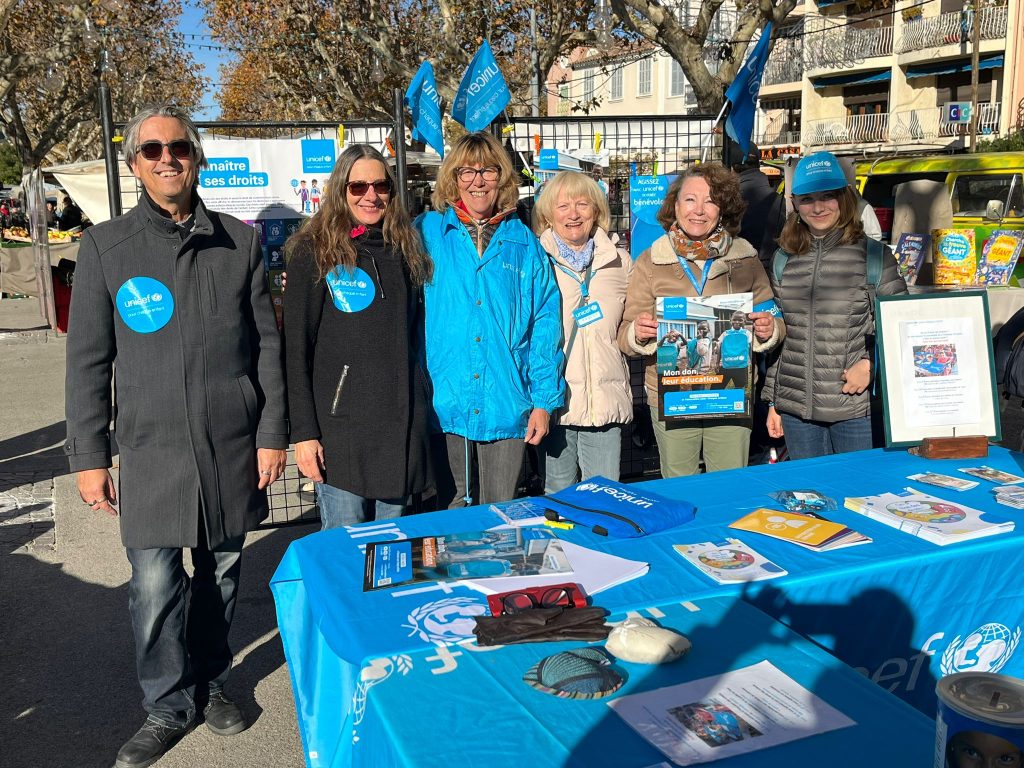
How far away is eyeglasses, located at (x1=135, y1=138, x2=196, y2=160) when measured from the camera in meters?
2.66

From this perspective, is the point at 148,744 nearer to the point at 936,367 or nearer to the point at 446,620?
the point at 446,620

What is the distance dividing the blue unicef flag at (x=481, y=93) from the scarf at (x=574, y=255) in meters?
1.70

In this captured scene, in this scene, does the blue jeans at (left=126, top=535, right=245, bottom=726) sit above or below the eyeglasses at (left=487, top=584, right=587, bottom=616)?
below

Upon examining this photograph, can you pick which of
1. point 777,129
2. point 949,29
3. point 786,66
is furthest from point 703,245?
point 777,129

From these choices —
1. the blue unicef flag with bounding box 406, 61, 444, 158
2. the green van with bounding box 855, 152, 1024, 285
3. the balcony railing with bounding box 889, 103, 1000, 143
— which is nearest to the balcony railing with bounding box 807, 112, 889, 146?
the balcony railing with bounding box 889, 103, 1000, 143

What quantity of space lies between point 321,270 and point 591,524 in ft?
4.16

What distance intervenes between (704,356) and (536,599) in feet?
5.69

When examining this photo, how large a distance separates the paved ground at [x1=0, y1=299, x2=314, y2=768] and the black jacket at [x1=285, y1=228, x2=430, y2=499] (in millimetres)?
987

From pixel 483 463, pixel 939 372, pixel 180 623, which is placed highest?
pixel 939 372

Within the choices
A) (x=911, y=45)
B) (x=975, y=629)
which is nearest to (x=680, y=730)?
(x=975, y=629)

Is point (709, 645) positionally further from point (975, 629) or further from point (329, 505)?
point (329, 505)

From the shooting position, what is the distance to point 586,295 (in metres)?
3.69

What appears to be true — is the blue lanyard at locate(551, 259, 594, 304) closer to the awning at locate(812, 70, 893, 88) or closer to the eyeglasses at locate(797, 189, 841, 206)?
the eyeglasses at locate(797, 189, 841, 206)

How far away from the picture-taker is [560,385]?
343 cm
